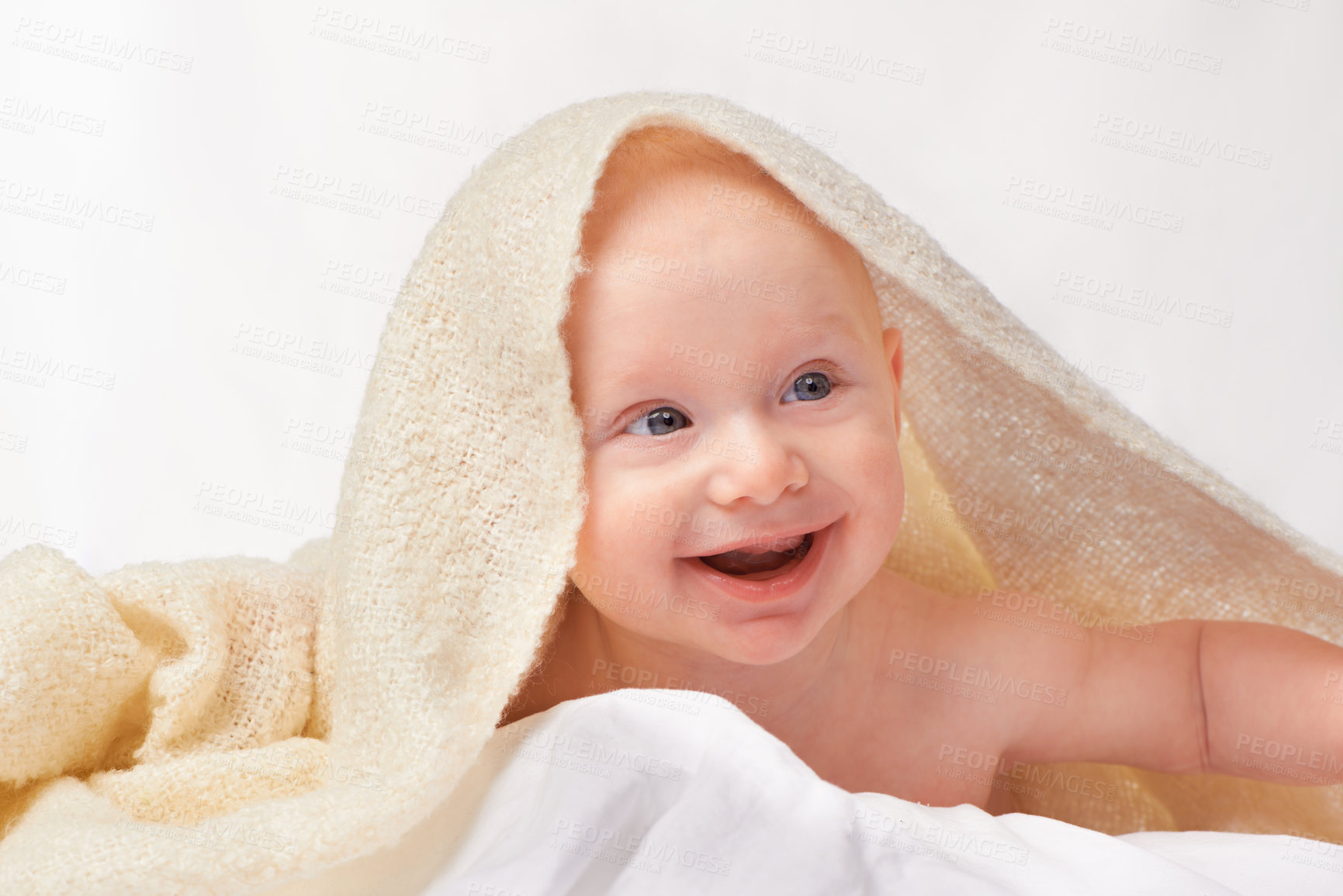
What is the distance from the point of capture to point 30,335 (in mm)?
2043

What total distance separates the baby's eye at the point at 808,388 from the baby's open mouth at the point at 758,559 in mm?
130

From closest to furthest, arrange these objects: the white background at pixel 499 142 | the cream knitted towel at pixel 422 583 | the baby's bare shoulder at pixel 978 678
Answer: the cream knitted towel at pixel 422 583 < the baby's bare shoulder at pixel 978 678 < the white background at pixel 499 142

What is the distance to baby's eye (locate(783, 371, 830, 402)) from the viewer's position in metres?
1.23

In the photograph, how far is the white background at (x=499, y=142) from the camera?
2070mm

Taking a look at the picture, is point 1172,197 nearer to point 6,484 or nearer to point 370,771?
point 370,771

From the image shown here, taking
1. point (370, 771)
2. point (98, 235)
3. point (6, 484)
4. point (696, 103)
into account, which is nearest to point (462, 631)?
point (370, 771)

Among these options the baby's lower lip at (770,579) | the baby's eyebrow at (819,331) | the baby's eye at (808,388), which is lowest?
the baby's lower lip at (770,579)

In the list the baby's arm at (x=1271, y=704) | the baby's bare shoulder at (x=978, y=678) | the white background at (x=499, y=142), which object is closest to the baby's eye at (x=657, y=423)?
the baby's bare shoulder at (x=978, y=678)

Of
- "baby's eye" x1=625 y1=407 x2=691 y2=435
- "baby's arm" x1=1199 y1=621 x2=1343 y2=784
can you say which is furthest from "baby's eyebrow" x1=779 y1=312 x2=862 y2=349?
"baby's arm" x1=1199 y1=621 x2=1343 y2=784

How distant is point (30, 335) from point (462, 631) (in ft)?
3.92

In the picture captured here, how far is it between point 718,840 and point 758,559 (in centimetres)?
34

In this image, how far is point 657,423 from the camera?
1.21 meters

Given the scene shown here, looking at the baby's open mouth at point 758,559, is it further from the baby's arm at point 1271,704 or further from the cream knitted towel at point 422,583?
the baby's arm at point 1271,704

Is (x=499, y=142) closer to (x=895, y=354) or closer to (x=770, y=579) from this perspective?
(x=895, y=354)
